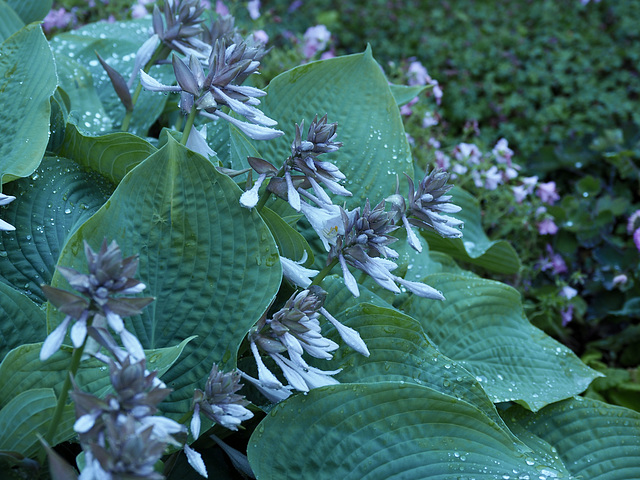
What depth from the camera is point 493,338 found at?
5.15 feet

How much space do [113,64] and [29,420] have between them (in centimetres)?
129

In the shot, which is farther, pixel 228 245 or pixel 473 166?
pixel 473 166

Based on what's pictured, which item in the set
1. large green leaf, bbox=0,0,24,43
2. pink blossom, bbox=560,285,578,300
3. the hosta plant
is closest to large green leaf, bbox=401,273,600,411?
the hosta plant

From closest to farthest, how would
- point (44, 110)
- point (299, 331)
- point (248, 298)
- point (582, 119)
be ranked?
point (299, 331)
point (248, 298)
point (44, 110)
point (582, 119)

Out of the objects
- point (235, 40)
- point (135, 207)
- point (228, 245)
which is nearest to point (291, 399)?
point (228, 245)

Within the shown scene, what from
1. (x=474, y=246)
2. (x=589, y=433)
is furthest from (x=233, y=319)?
(x=474, y=246)

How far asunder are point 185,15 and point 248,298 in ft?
2.26

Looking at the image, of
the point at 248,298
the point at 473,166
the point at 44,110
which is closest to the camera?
the point at 248,298

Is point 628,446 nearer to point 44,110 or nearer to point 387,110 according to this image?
point 387,110

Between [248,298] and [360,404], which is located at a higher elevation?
[248,298]

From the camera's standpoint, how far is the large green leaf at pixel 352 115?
5.01 ft

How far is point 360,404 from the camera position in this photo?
1062 mm

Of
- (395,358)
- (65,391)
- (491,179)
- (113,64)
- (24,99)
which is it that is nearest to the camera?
(65,391)

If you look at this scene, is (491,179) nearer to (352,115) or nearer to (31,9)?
(352,115)
